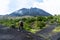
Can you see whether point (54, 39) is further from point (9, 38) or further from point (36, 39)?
point (9, 38)

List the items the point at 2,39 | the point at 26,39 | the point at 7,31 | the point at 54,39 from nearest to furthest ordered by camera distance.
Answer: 1. the point at 2,39
2. the point at 26,39
3. the point at 7,31
4. the point at 54,39

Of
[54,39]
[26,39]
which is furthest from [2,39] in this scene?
[54,39]

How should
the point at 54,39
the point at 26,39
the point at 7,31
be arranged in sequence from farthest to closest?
the point at 54,39 → the point at 7,31 → the point at 26,39

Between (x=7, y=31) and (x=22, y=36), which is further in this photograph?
(x=7, y=31)

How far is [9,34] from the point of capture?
27.8 metres

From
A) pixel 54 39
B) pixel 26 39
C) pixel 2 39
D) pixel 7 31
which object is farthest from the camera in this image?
pixel 54 39

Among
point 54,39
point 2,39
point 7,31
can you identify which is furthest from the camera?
point 54,39

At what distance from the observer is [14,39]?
83.9 feet

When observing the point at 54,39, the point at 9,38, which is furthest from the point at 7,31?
the point at 54,39

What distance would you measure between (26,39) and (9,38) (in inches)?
72.9

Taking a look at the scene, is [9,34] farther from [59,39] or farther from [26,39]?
[59,39]

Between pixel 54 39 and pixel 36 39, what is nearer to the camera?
pixel 36 39

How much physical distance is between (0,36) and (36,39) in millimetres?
3947

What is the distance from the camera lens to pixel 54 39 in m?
31.5
